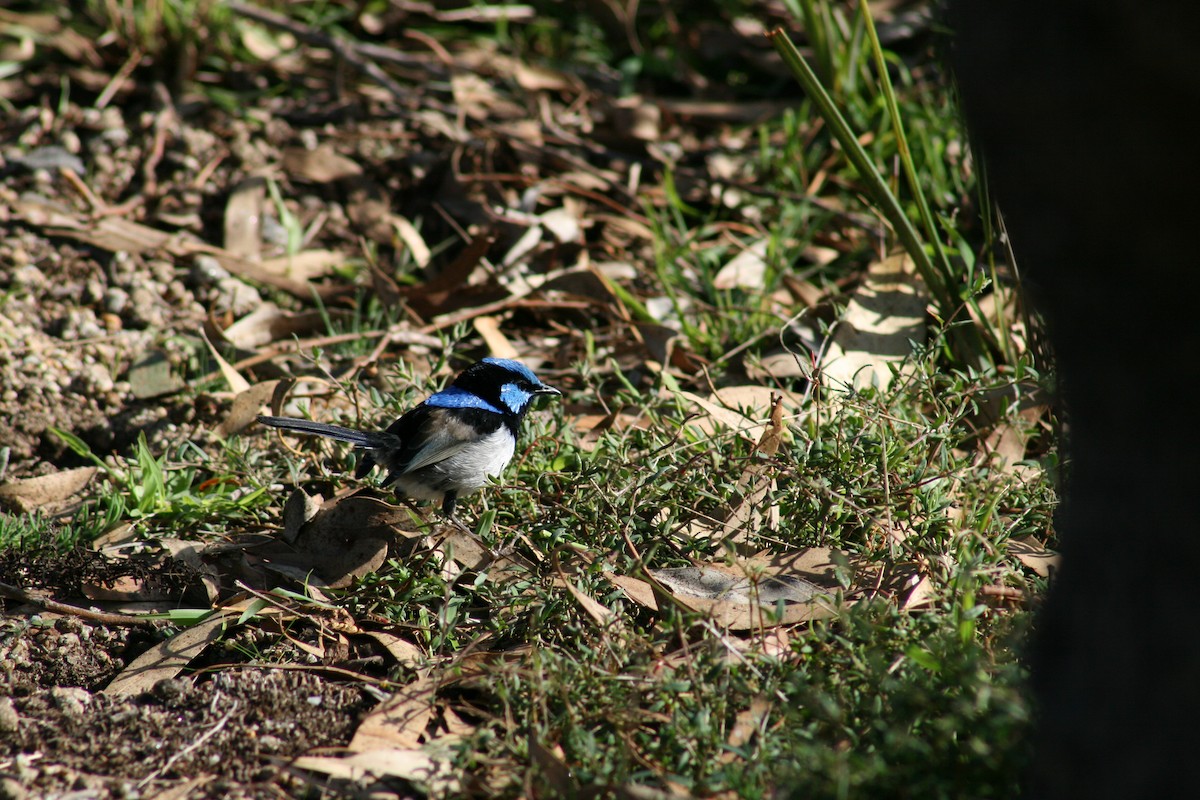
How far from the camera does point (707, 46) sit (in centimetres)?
691

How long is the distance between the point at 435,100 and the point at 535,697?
452cm

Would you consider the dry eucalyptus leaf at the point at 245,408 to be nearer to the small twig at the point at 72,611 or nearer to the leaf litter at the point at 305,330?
the leaf litter at the point at 305,330

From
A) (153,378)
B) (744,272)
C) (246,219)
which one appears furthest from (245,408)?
(744,272)

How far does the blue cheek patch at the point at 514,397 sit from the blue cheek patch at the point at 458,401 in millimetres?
76

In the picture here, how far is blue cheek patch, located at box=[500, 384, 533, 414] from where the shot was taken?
4.27 meters

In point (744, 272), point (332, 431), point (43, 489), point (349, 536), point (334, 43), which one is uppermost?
point (334, 43)

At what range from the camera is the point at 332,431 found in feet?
12.9

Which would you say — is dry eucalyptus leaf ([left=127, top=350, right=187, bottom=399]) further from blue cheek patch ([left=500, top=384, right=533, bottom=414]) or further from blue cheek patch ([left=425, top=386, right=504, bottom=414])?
blue cheek patch ([left=500, top=384, right=533, bottom=414])

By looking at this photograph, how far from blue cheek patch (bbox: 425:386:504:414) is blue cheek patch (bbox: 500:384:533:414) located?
0.25 ft

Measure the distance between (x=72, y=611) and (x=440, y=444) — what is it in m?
1.33

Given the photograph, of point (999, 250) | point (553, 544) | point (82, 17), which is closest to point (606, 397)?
point (553, 544)

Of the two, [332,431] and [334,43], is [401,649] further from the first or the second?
[334,43]

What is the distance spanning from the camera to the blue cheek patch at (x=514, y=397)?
168 inches

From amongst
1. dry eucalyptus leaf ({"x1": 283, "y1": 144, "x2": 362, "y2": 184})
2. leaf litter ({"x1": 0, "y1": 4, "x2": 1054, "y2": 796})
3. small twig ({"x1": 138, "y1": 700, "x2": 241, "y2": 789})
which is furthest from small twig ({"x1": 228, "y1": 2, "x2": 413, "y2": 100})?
small twig ({"x1": 138, "y1": 700, "x2": 241, "y2": 789})
